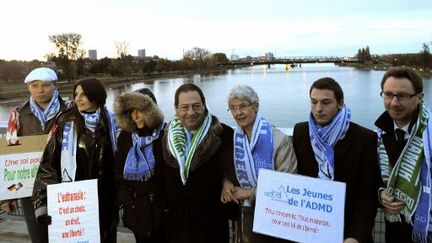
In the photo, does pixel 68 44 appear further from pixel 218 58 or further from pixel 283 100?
pixel 218 58

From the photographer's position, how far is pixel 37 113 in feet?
13.5

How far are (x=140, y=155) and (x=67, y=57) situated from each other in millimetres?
87766

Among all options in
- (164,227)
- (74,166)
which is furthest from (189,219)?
(74,166)

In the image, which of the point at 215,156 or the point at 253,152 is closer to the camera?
the point at 253,152

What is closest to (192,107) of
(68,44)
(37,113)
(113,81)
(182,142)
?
(182,142)

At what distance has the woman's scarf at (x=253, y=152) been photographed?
3195 millimetres

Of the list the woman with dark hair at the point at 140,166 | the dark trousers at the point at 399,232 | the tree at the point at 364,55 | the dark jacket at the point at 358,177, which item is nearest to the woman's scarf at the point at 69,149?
the woman with dark hair at the point at 140,166

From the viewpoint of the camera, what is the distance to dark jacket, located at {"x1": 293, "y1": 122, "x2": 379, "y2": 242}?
2.98 meters

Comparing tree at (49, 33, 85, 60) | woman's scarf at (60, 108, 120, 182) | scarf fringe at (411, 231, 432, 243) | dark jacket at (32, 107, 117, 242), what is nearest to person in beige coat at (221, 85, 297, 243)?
scarf fringe at (411, 231, 432, 243)

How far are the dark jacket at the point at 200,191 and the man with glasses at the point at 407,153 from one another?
1140 millimetres

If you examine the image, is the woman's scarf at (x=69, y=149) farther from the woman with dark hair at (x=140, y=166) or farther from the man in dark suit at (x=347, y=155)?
the man in dark suit at (x=347, y=155)

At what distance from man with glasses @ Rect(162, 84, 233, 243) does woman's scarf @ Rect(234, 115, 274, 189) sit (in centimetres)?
12

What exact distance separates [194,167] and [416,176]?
1.54m

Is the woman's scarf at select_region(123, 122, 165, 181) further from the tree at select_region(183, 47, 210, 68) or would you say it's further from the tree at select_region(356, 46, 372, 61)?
the tree at select_region(356, 46, 372, 61)
